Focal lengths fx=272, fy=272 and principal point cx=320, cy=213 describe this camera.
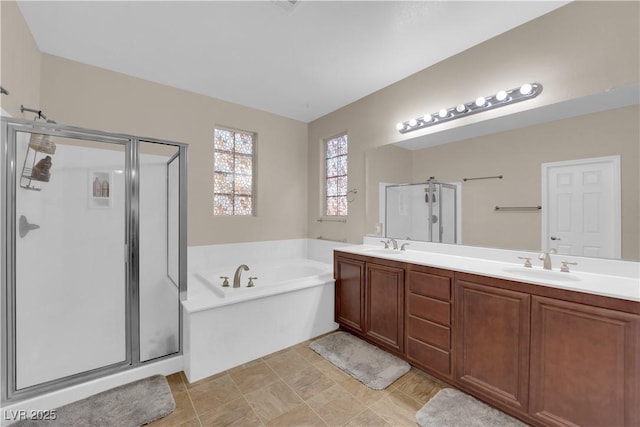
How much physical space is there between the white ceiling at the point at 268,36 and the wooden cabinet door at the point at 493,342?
74.2 inches

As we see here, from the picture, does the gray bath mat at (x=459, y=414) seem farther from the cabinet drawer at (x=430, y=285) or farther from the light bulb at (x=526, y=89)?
the light bulb at (x=526, y=89)

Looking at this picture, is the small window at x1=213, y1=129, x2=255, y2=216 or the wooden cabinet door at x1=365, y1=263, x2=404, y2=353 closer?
the wooden cabinet door at x1=365, y1=263, x2=404, y2=353

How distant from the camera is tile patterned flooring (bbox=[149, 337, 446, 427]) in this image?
162cm

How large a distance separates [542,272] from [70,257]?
3372mm

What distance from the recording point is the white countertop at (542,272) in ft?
4.40

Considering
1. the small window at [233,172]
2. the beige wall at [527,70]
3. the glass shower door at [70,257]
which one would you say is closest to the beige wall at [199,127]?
the small window at [233,172]

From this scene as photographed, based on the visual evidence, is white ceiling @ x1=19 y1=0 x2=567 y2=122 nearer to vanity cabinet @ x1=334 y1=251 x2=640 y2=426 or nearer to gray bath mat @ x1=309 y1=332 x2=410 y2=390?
vanity cabinet @ x1=334 y1=251 x2=640 y2=426

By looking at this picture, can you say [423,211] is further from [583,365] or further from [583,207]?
[583,365]

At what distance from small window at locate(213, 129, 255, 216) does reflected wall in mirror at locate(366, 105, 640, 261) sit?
6.79ft

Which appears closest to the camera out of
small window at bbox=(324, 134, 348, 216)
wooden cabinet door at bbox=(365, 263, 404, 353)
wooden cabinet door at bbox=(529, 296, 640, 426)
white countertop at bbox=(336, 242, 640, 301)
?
wooden cabinet door at bbox=(529, 296, 640, 426)

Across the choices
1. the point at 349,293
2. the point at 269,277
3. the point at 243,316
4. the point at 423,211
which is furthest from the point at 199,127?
the point at 423,211

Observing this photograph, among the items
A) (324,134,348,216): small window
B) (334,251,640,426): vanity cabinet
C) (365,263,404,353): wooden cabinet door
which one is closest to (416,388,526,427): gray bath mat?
(334,251,640,426): vanity cabinet

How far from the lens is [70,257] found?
211cm

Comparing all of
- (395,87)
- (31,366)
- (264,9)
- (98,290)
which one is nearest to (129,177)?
(98,290)
